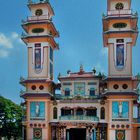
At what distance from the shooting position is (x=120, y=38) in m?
48.7

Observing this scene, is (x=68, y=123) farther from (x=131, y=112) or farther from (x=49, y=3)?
(x=49, y=3)

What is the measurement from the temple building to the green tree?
4047 millimetres

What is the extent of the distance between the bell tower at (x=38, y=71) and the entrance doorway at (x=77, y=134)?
17.8 feet

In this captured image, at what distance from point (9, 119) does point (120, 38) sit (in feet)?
64.7

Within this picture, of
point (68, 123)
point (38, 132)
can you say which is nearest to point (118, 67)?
point (68, 123)

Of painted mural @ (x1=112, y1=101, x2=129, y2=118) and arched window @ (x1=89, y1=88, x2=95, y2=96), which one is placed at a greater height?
arched window @ (x1=89, y1=88, x2=95, y2=96)

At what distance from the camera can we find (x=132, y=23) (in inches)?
1935

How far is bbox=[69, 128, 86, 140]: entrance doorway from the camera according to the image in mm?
52750

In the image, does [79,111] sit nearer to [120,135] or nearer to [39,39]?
[120,135]

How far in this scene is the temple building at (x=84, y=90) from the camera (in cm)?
4691

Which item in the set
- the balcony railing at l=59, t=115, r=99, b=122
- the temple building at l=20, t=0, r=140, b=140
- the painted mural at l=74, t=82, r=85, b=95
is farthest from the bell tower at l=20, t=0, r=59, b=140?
the painted mural at l=74, t=82, r=85, b=95

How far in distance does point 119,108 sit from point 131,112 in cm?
148

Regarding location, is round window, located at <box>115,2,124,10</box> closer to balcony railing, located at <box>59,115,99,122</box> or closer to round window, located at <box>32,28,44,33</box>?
round window, located at <box>32,28,44,33</box>

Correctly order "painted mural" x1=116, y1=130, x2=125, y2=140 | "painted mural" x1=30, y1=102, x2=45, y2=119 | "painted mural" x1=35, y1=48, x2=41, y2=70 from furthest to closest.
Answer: "painted mural" x1=35, y1=48, x2=41, y2=70, "painted mural" x1=30, y1=102, x2=45, y2=119, "painted mural" x1=116, y1=130, x2=125, y2=140
